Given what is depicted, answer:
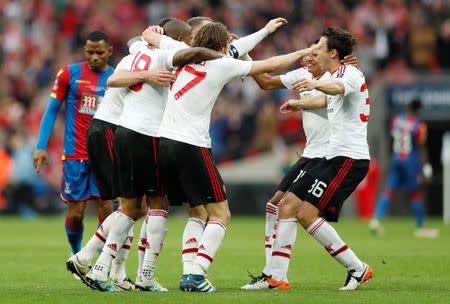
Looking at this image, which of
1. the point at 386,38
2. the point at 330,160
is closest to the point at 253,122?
the point at 386,38

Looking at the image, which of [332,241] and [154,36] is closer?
[154,36]

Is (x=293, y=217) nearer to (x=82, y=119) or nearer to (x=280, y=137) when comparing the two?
(x=82, y=119)

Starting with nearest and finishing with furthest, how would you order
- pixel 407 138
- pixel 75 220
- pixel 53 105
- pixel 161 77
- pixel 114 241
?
→ pixel 161 77 < pixel 114 241 < pixel 53 105 < pixel 75 220 < pixel 407 138

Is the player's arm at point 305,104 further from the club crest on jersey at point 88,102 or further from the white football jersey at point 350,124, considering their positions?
the club crest on jersey at point 88,102

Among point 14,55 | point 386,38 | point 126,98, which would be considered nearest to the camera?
point 126,98

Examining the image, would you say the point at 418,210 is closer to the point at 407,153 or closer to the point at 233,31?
the point at 407,153

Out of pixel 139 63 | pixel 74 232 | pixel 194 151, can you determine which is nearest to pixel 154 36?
pixel 139 63

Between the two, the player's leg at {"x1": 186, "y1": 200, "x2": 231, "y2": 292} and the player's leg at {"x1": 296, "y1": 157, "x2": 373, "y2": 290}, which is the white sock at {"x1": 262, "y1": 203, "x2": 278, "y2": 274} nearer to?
the player's leg at {"x1": 296, "y1": 157, "x2": 373, "y2": 290}

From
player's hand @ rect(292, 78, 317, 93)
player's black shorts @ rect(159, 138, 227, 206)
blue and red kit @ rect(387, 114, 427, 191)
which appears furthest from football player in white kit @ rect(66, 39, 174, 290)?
blue and red kit @ rect(387, 114, 427, 191)

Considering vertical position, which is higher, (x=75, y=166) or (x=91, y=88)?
(x=91, y=88)

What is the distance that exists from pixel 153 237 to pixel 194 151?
102cm

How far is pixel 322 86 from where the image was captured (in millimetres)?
11016

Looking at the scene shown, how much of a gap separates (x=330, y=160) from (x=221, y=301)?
2.21 m

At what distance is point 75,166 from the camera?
1354cm
